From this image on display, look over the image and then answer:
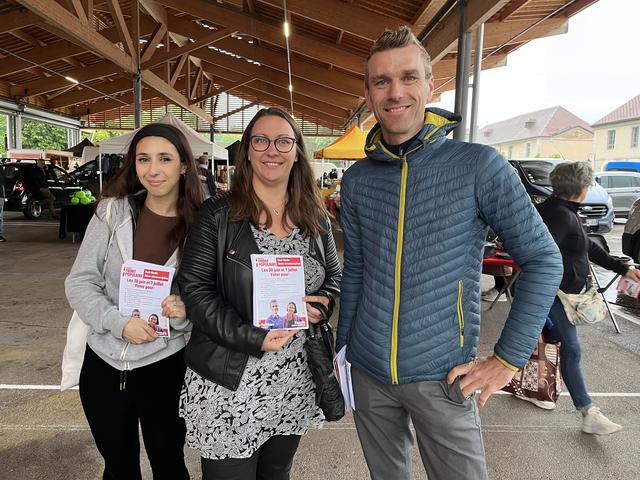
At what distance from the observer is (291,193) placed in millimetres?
1607

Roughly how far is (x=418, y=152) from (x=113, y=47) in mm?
11352

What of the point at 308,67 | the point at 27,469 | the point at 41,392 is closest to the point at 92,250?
the point at 27,469

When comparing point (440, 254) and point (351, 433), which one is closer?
point (440, 254)

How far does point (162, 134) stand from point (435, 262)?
1.06 metres

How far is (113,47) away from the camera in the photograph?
10.5 meters

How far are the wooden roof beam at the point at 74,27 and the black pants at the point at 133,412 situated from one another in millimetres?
7960

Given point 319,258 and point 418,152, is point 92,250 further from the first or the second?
point 418,152

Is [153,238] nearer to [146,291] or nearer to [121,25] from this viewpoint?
[146,291]

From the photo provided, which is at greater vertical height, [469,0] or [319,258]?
[469,0]

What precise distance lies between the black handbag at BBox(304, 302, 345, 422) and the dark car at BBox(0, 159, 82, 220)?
14.3m

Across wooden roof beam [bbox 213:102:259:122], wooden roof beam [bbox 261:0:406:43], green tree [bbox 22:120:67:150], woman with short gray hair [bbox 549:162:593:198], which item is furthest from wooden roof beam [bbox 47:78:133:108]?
green tree [bbox 22:120:67:150]

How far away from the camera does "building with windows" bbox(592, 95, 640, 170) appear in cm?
3644

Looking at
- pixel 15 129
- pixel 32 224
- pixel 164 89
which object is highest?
pixel 164 89

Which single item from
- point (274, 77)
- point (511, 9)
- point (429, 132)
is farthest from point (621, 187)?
point (429, 132)
